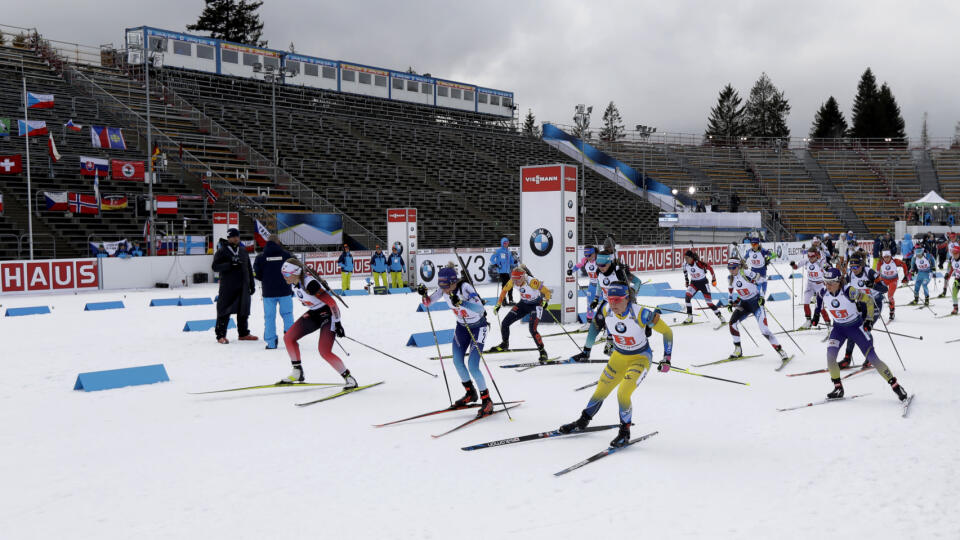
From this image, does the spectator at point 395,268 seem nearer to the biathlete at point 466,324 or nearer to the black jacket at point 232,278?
the black jacket at point 232,278

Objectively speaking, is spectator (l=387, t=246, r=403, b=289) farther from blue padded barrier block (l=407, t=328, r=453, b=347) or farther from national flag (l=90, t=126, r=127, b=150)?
national flag (l=90, t=126, r=127, b=150)

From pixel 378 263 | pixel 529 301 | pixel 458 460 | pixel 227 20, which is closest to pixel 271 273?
pixel 529 301

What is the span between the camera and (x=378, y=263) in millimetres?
26734

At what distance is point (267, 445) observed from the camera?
25.7 feet

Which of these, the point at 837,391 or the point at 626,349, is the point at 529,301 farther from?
the point at 626,349

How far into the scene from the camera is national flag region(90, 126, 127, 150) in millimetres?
34119

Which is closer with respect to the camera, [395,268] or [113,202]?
[395,268]

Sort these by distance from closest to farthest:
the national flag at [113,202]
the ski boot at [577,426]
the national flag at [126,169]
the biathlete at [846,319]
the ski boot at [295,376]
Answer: the ski boot at [577,426]
the biathlete at [846,319]
the ski boot at [295,376]
the national flag at [113,202]
the national flag at [126,169]

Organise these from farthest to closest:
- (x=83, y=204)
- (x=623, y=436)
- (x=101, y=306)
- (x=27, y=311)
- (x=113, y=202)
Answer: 1. (x=113, y=202)
2. (x=83, y=204)
3. (x=101, y=306)
4. (x=27, y=311)
5. (x=623, y=436)

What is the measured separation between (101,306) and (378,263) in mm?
9528

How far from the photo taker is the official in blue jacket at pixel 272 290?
13.9m

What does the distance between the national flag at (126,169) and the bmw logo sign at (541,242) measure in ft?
78.9

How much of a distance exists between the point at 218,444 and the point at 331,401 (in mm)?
2181

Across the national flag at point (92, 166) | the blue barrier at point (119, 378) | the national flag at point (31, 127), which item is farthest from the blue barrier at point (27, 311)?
the national flag at point (92, 166)
